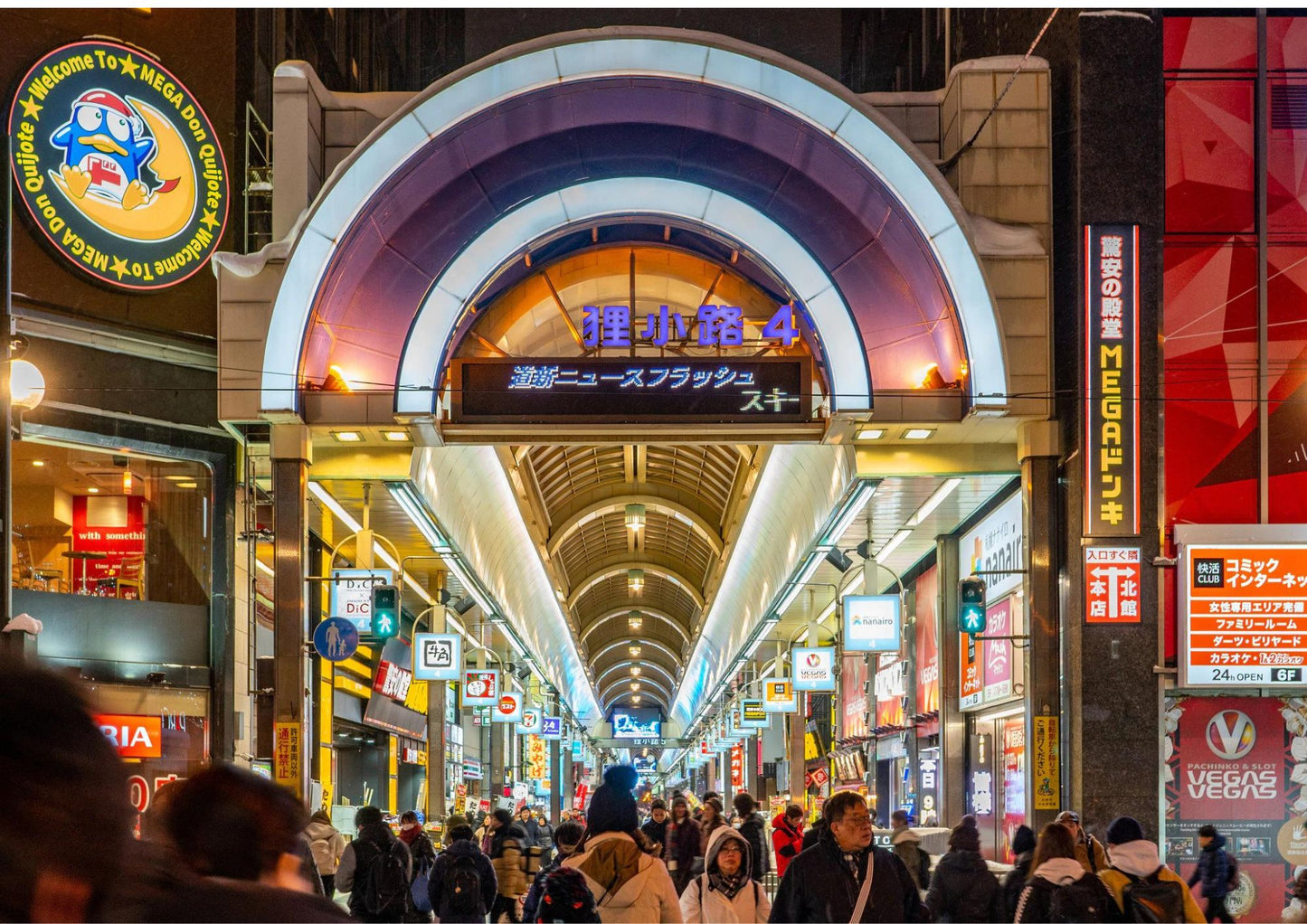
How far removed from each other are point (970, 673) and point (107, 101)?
14094 mm

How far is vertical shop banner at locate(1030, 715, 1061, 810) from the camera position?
1540cm

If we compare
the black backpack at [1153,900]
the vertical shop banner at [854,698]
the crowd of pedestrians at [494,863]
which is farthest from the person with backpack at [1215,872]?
the vertical shop banner at [854,698]

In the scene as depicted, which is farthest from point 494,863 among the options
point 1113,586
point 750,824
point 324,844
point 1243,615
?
→ point 1243,615

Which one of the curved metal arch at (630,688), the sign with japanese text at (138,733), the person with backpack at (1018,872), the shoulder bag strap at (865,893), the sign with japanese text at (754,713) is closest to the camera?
the shoulder bag strap at (865,893)

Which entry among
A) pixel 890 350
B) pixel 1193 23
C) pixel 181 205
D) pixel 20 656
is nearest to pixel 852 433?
pixel 890 350

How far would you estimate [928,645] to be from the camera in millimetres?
24109

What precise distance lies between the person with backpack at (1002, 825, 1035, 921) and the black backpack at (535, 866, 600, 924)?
7.88 ft

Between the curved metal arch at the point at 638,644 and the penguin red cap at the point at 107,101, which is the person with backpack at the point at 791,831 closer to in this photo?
the penguin red cap at the point at 107,101

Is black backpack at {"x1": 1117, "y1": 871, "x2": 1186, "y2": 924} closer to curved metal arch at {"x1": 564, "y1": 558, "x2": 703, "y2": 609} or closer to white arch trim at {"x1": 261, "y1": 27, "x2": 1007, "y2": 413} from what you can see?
white arch trim at {"x1": 261, "y1": 27, "x2": 1007, "y2": 413}

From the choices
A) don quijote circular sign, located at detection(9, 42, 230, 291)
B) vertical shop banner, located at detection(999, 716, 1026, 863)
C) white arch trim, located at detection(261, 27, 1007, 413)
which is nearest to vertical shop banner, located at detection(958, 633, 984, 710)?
vertical shop banner, located at detection(999, 716, 1026, 863)

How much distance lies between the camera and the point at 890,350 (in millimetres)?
17219

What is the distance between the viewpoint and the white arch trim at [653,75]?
16.2m

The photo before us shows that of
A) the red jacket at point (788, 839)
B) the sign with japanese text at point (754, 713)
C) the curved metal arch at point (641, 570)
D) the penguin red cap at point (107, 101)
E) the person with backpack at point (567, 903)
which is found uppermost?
the penguin red cap at point (107, 101)

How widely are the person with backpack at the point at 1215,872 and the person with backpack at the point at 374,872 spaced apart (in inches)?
267
